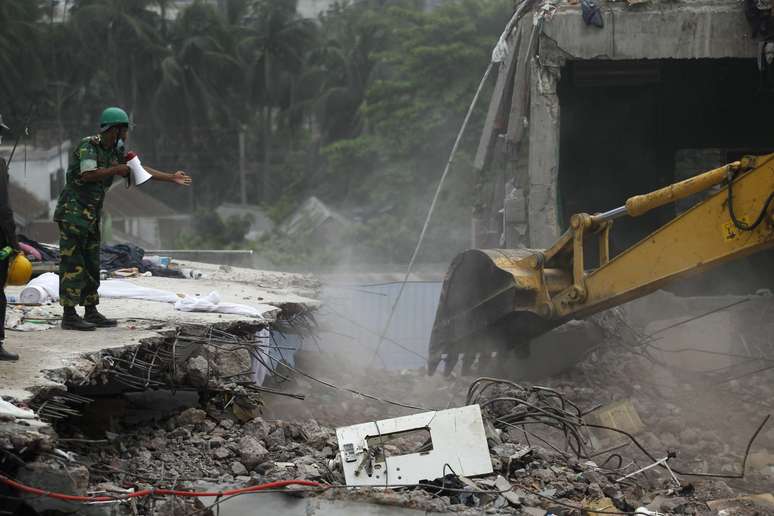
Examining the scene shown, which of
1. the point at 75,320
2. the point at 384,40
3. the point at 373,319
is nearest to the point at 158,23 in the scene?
the point at 384,40

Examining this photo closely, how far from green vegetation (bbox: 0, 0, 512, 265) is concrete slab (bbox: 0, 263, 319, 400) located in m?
25.5

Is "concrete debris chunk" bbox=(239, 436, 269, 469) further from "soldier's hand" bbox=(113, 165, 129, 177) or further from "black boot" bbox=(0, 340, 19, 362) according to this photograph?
"soldier's hand" bbox=(113, 165, 129, 177)

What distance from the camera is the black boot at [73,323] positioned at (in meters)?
7.30

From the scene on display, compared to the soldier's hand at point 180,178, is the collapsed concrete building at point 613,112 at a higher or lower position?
higher

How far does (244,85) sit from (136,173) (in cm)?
4586

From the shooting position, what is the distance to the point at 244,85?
51969mm

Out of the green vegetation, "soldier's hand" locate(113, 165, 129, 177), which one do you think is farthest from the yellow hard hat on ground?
the green vegetation

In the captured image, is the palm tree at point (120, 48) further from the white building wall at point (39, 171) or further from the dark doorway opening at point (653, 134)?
the dark doorway opening at point (653, 134)

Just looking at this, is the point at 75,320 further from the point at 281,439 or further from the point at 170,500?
the point at 170,500

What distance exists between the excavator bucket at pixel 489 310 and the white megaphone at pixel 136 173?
320cm

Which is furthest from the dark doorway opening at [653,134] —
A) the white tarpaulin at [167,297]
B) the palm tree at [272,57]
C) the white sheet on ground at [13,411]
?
the palm tree at [272,57]

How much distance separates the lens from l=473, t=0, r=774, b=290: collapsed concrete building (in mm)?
11273

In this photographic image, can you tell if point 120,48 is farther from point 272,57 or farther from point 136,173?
point 136,173

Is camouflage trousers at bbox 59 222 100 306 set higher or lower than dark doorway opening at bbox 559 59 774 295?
lower
